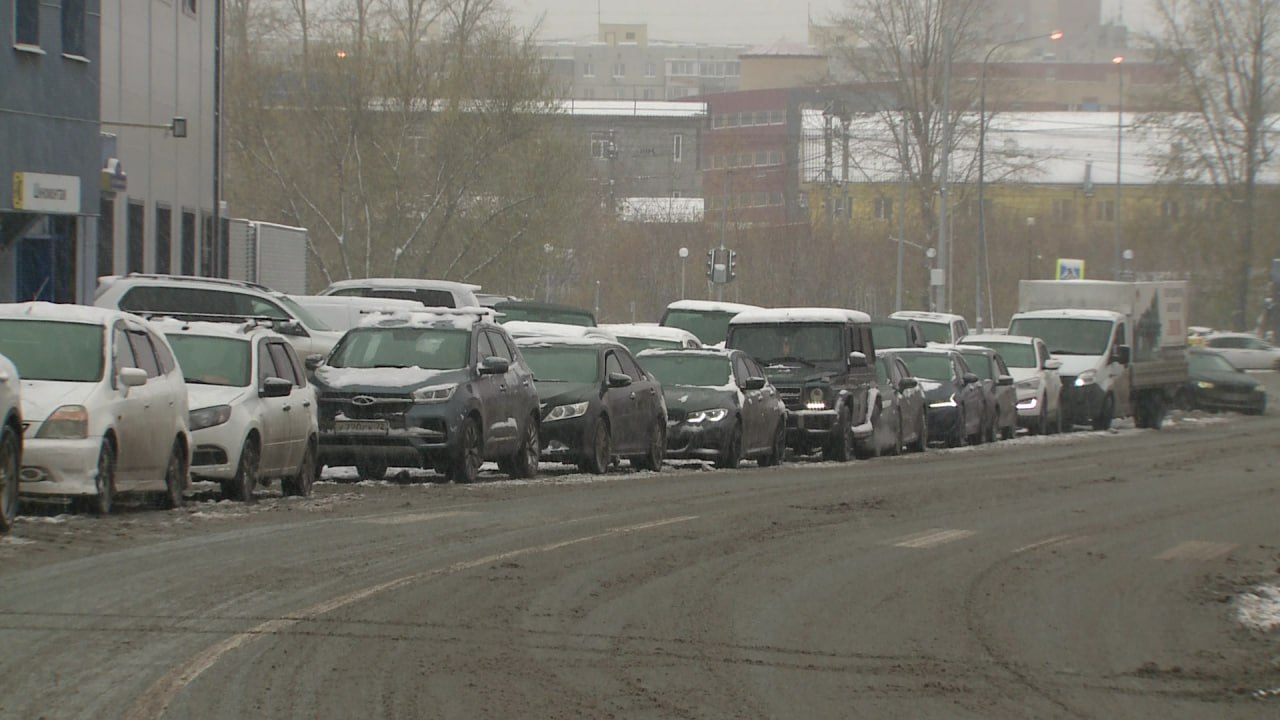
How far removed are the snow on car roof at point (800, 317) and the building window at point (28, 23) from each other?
444 inches

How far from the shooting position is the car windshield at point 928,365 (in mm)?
33906

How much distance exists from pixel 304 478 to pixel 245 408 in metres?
1.40

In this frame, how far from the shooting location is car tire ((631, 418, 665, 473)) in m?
23.8

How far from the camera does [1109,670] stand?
9.34 metres

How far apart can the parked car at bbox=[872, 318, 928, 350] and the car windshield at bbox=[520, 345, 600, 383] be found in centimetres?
1630

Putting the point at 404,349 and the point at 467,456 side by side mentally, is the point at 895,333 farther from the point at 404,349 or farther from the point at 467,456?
the point at 467,456

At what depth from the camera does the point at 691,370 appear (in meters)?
26.4

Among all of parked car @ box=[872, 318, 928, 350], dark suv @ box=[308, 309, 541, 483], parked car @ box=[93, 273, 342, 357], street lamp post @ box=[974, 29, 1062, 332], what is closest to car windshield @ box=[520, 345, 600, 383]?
dark suv @ box=[308, 309, 541, 483]

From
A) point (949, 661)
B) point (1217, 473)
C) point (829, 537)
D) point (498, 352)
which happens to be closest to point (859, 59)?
point (1217, 473)

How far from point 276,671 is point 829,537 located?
7.46 metres

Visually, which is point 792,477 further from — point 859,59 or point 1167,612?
point 859,59

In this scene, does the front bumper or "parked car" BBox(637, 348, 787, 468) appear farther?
"parked car" BBox(637, 348, 787, 468)

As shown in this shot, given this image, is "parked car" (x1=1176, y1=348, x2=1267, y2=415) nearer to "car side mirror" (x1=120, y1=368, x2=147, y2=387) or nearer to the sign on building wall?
the sign on building wall

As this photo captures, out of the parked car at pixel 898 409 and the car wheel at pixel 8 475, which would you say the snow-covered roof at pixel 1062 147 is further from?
the car wheel at pixel 8 475
